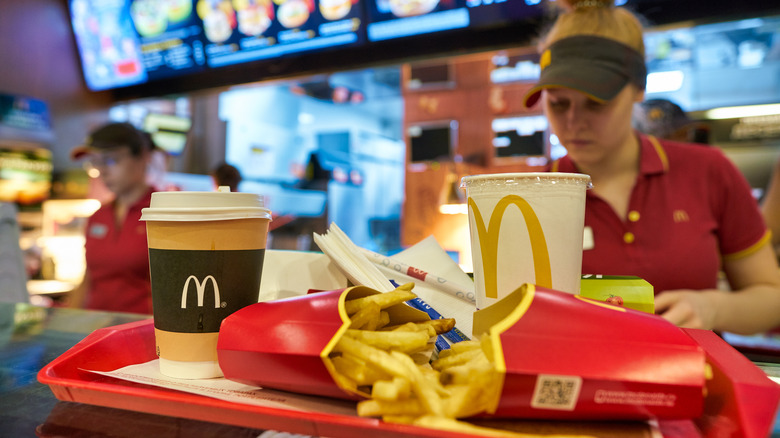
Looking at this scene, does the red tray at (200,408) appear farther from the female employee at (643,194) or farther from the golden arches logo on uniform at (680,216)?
the golden arches logo on uniform at (680,216)

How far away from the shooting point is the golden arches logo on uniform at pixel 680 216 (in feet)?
5.18

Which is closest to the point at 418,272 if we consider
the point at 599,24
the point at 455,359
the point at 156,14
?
the point at 455,359

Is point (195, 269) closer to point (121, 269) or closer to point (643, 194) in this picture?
point (643, 194)

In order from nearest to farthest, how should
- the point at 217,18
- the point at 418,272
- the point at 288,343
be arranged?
the point at 288,343 < the point at 418,272 < the point at 217,18

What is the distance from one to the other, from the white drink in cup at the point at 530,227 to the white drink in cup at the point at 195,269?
39 centimetres

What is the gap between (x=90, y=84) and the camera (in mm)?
4414

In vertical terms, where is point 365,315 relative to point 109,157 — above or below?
below

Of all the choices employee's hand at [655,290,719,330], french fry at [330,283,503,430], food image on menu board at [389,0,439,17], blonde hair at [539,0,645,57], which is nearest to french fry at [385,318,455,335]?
french fry at [330,283,503,430]

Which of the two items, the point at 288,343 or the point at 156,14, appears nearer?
the point at 288,343

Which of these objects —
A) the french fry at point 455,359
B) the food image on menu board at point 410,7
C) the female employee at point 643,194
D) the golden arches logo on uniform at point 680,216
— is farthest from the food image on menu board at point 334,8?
the french fry at point 455,359

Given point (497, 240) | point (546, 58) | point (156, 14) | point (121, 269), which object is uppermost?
point (156, 14)

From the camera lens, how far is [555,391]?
0.57 meters

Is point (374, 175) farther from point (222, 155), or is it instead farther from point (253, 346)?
point (253, 346)

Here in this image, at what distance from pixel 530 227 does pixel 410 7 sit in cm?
227
